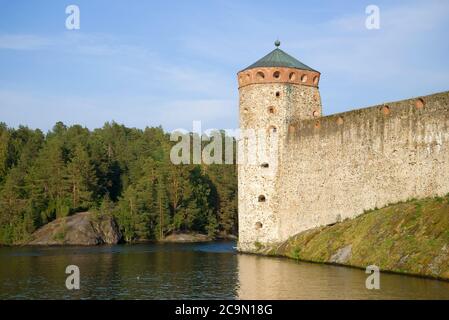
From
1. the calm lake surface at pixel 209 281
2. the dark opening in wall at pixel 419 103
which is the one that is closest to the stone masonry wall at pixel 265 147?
the calm lake surface at pixel 209 281

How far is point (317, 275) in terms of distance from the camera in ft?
87.9

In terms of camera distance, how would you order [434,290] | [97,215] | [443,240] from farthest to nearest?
[97,215], [443,240], [434,290]

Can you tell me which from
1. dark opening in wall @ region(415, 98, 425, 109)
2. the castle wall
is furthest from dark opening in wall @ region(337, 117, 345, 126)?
dark opening in wall @ region(415, 98, 425, 109)

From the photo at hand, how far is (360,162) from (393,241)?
6.66 m

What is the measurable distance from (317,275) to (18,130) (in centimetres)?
7788

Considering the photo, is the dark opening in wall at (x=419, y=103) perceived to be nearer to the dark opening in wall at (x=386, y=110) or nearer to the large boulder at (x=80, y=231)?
the dark opening in wall at (x=386, y=110)

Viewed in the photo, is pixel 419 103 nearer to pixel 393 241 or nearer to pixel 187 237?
pixel 393 241

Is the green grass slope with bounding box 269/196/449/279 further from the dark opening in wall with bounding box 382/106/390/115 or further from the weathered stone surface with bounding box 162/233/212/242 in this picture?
the weathered stone surface with bounding box 162/233/212/242

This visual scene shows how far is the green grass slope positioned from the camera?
2514 cm

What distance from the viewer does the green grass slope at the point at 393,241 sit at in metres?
25.1

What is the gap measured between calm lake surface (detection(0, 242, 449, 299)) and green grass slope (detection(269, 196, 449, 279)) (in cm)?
93

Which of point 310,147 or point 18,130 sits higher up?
point 18,130

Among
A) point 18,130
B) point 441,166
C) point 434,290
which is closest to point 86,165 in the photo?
point 18,130

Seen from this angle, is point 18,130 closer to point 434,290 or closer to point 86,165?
point 86,165
